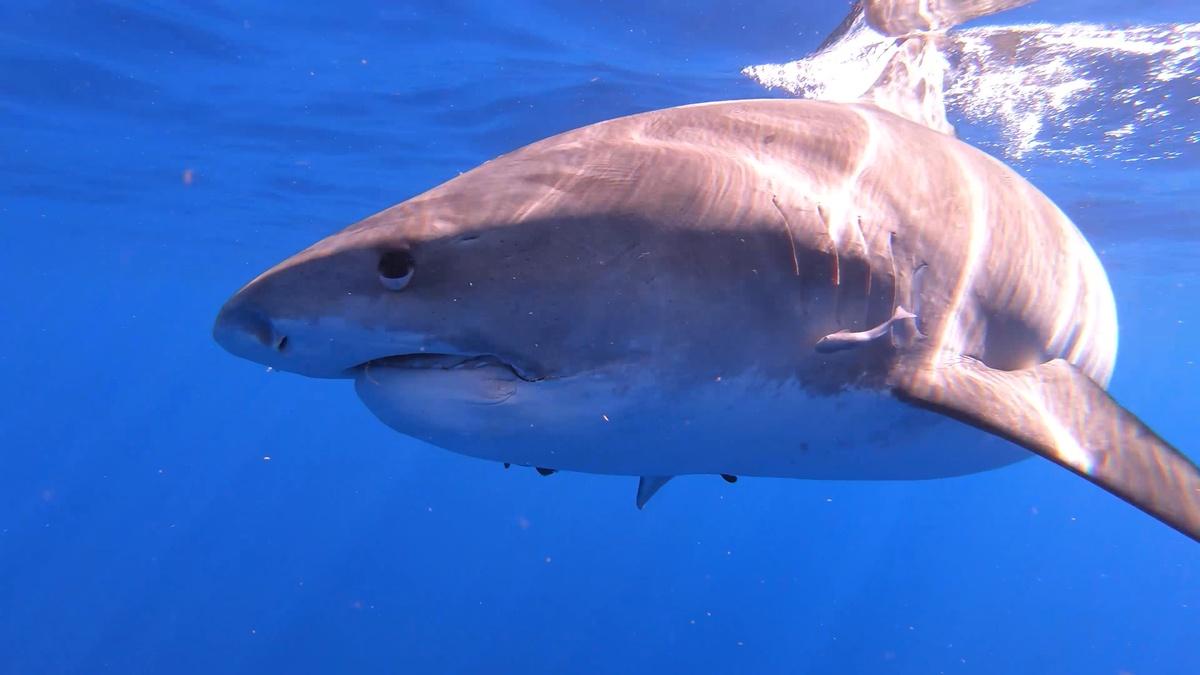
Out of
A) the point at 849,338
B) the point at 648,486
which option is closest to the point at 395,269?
the point at 849,338

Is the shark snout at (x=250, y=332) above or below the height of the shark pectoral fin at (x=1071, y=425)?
above

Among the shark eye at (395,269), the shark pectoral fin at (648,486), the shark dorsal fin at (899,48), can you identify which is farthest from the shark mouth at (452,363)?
the shark dorsal fin at (899,48)

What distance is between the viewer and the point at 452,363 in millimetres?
2377

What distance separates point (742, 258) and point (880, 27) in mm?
7989

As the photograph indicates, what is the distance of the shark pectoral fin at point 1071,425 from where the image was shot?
2289mm

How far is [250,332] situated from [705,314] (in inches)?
52.9

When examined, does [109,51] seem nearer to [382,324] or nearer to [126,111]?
[126,111]

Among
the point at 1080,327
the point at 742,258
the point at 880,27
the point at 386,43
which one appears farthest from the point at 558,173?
the point at 386,43

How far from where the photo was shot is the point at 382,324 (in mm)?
2182

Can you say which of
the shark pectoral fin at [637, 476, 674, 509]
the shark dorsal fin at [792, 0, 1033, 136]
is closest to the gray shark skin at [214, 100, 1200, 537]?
the shark pectoral fin at [637, 476, 674, 509]

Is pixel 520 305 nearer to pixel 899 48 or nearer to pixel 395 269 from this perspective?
pixel 395 269

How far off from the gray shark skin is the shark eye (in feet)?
0.04

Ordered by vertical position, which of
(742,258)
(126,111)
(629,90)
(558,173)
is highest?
(558,173)

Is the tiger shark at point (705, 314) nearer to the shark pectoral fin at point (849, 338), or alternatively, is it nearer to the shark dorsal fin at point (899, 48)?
the shark pectoral fin at point (849, 338)
